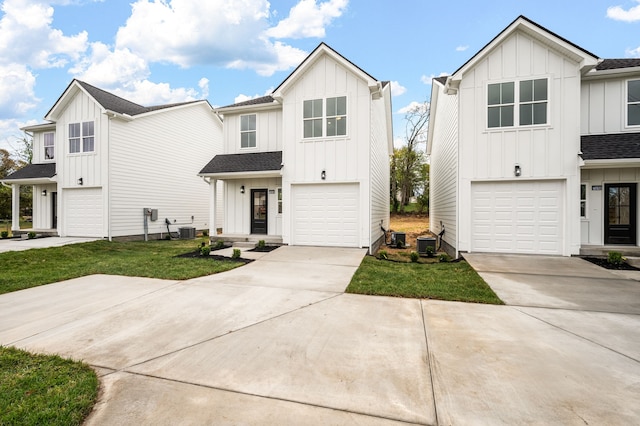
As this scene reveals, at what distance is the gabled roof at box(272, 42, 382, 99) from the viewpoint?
10.0 m

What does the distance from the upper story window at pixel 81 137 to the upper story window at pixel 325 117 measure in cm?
1046

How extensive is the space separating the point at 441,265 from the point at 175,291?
269 inches

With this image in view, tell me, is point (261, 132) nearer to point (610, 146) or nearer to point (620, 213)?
point (610, 146)

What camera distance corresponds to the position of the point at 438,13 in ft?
42.5

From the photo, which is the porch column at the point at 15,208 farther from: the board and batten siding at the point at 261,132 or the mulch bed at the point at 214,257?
the mulch bed at the point at 214,257

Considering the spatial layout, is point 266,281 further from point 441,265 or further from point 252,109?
point 252,109

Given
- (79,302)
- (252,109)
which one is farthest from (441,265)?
(252,109)

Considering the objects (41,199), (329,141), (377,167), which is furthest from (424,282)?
(41,199)

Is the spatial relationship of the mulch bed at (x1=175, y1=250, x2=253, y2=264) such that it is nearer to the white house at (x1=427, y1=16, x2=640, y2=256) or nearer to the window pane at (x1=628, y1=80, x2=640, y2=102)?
the white house at (x1=427, y1=16, x2=640, y2=256)

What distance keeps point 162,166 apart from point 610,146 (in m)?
18.9

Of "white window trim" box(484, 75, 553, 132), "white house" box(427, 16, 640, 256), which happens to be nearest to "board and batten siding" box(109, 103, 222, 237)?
"white house" box(427, 16, 640, 256)

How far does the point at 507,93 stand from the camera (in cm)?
906

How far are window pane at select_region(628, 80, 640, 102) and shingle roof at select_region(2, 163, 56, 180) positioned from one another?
23.5 m

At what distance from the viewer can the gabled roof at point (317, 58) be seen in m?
10.0
